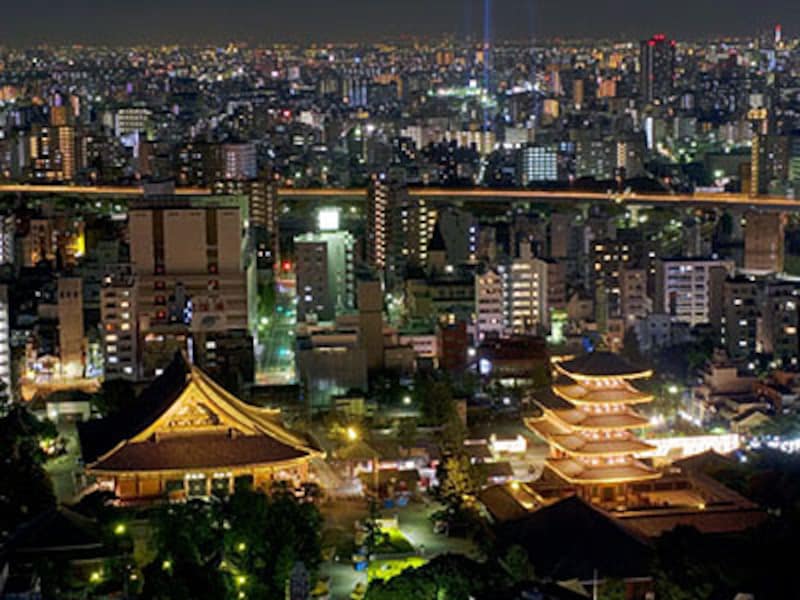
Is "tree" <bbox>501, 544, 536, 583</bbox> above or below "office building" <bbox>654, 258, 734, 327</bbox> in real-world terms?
below

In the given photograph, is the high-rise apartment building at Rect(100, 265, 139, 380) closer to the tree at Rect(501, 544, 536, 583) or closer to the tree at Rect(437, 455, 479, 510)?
the tree at Rect(437, 455, 479, 510)

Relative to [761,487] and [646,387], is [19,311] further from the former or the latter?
[761,487]

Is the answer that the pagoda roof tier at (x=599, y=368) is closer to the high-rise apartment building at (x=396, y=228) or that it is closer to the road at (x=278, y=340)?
the road at (x=278, y=340)

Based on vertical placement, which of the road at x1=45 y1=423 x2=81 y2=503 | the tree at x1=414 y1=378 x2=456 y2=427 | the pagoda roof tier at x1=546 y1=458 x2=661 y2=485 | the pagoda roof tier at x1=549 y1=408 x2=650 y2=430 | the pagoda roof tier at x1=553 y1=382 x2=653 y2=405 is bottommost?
the road at x1=45 y1=423 x2=81 y2=503

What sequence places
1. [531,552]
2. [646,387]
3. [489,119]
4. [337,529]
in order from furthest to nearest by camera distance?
[489,119], [646,387], [337,529], [531,552]

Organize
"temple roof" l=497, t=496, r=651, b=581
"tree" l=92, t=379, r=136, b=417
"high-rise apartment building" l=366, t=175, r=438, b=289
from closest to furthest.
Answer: "temple roof" l=497, t=496, r=651, b=581 < "tree" l=92, t=379, r=136, b=417 < "high-rise apartment building" l=366, t=175, r=438, b=289

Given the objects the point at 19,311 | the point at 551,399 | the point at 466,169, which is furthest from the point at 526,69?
the point at 551,399

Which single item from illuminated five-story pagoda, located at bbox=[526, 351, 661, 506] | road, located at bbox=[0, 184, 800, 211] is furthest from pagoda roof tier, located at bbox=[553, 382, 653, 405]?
road, located at bbox=[0, 184, 800, 211]

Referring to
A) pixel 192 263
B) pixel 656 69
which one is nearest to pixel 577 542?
pixel 192 263
